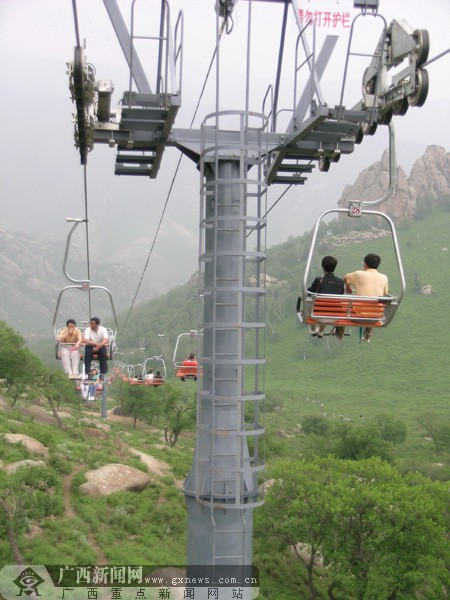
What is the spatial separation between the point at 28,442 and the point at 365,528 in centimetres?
1578

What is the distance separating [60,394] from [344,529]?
2409 centimetres

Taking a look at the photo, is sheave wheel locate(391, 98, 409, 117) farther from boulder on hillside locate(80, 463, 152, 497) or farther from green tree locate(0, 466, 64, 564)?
boulder on hillside locate(80, 463, 152, 497)

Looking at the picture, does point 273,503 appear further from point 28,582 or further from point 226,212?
point 226,212

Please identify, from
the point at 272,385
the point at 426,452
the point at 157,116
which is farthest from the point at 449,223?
the point at 157,116

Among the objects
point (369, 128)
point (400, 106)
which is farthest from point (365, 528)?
point (400, 106)

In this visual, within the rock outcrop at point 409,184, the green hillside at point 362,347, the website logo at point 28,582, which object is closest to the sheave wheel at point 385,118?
the website logo at point 28,582

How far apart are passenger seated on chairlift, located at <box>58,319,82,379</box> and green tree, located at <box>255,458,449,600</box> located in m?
17.2

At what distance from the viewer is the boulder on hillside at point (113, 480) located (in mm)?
35812

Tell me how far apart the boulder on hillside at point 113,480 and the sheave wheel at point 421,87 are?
98.4 feet

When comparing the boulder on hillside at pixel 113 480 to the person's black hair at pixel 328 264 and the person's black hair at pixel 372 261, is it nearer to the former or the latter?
the person's black hair at pixel 328 264

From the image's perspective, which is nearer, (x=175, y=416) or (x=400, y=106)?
(x=400, y=106)

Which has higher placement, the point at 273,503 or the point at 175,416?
the point at 175,416

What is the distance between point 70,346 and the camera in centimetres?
1553

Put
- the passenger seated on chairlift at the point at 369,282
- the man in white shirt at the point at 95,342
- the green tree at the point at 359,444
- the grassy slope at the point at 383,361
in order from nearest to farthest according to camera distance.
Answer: the passenger seated on chairlift at the point at 369,282 < the man in white shirt at the point at 95,342 < the green tree at the point at 359,444 < the grassy slope at the point at 383,361
